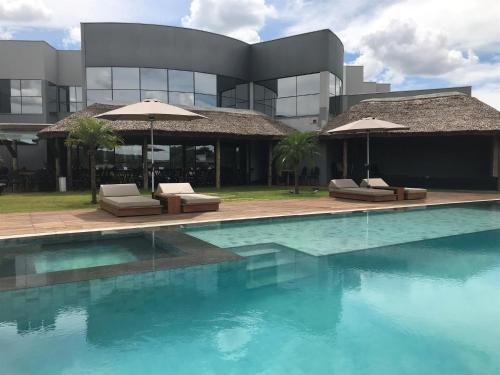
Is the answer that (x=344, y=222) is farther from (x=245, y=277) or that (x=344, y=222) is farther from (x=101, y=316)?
(x=101, y=316)

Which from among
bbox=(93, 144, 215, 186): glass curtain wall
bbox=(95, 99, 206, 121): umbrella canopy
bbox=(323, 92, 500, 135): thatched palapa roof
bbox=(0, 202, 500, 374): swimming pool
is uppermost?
bbox=(323, 92, 500, 135): thatched palapa roof

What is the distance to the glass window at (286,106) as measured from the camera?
2442 centimetres

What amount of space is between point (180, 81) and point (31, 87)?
10.6 metres

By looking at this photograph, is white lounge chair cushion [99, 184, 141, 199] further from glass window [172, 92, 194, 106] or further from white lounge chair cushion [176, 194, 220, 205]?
glass window [172, 92, 194, 106]

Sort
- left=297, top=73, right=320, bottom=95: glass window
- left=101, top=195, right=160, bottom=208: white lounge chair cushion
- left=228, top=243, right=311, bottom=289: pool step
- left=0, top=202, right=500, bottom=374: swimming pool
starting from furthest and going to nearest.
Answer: left=297, top=73, right=320, bottom=95: glass window, left=101, top=195, right=160, bottom=208: white lounge chair cushion, left=228, top=243, right=311, bottom=289: pool step, left=0, top=202, right=500, bottom=374: swimming pool

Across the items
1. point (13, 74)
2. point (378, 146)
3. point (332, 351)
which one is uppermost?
point (13, 74)

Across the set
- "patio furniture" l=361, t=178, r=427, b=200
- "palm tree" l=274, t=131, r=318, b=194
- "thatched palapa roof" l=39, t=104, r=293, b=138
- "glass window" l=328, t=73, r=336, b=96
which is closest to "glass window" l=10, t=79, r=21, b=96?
"thatched palapa roof" l=39, t=104, r=293, b=138

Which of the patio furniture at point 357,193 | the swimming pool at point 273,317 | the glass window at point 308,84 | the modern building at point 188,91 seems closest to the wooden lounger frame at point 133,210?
the swimming pool at point 273,317

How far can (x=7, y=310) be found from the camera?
181 inches

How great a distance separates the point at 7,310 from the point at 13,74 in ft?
85.9

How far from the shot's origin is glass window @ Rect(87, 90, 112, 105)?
72.3 feet

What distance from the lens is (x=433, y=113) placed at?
2114 centimetres

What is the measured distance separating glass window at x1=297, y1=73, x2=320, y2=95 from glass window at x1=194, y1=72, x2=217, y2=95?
4863 millimetres

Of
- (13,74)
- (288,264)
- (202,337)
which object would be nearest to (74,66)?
(13,74)
